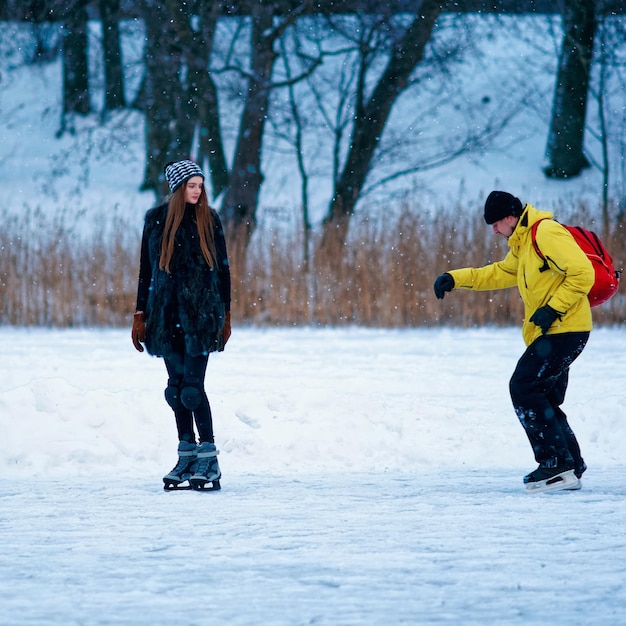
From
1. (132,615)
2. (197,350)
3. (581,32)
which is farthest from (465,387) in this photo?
(581,32)

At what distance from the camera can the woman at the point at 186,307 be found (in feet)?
17.5

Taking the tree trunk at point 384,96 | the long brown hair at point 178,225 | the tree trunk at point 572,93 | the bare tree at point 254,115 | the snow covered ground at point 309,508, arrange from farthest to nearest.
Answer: the tree trunk at point 572,93 < the tree trunk at point 384,96 < the bare tree at point 254,115 < the long brown hair at point 178,225 < the snow covered ground at point 309,508

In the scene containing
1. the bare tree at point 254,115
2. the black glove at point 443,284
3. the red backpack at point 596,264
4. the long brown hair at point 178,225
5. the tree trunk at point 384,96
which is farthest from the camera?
the tree trunk at point 384,96

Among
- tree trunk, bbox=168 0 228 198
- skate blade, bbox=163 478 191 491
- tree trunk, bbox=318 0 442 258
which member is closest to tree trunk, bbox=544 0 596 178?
tree trunk, bbox=318 0 442 258

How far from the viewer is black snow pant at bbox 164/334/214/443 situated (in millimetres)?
5348

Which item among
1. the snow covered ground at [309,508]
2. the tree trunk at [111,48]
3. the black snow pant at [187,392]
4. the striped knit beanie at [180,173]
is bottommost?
the snow covered ground at [309,508]

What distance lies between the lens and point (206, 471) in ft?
17.7

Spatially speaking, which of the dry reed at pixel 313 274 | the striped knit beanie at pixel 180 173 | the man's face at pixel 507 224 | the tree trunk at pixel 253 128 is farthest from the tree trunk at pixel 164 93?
the man's face at pixel 507 224

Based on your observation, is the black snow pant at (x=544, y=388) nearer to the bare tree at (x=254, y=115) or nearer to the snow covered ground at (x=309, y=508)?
the snow covered ground at (x=309, y=508)

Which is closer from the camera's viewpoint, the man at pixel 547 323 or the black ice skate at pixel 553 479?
the man at pixel 547 323

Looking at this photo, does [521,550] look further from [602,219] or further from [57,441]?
[602,219]

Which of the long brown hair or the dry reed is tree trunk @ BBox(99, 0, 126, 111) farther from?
the long brown hair

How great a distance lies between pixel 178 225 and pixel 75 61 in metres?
21.7

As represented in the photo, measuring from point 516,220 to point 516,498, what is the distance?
1.36 m
